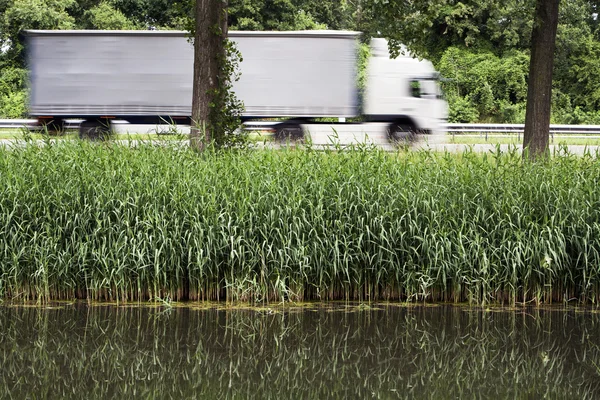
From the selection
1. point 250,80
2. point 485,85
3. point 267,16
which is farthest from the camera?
point 267,16

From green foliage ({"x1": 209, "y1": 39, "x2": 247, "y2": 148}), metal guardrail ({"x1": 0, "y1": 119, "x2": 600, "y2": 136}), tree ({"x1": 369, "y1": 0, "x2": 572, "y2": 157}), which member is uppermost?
tree ({"x1": 369, "y1": 0, "x2": 572, "y2": 157})

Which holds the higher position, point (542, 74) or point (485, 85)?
point (485, 85)

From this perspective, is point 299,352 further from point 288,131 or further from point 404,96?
point 404,96

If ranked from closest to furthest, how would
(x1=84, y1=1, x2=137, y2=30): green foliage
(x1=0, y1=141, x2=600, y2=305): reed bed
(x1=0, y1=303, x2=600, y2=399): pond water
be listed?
(x1=0, y1=303, x2=600, y2=399): pond water
(x1=0, y1=141, x2=600, y2=305): reed bed
(x1=84, y1=1, x2=137, y2=30): green foliage

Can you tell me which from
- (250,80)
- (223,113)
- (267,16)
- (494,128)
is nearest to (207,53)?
(223,113)

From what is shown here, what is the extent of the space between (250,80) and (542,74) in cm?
894

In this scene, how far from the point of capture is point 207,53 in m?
13.5

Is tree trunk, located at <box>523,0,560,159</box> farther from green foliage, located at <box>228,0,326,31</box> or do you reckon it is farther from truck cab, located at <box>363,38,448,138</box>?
green foliage, located at <box>228,0,326,31</box>

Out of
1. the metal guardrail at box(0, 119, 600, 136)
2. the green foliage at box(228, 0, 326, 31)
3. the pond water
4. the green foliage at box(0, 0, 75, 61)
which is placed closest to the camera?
the pond water

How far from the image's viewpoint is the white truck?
21609 mm

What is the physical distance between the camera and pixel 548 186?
9.53 metres

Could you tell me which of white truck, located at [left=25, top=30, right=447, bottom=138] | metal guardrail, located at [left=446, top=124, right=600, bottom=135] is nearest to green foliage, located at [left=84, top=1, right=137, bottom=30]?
white truck, located at [left=25, top=30, right=447, bottom=138]

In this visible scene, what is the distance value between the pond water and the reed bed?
335 mm

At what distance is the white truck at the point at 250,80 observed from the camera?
21609 millimetres
